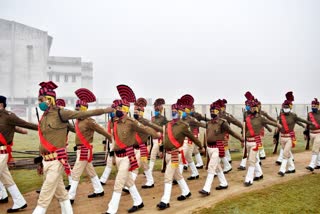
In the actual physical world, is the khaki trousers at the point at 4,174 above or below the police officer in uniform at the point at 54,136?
below

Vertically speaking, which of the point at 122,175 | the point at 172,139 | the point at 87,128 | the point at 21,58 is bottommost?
the point at 122,175

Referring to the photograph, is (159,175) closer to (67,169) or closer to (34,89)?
(67,169)

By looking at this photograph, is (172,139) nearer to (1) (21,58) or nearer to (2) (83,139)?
(2) (83,139)

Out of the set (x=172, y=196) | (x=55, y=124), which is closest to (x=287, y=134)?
(x=172, y=196)

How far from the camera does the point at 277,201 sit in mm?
8102

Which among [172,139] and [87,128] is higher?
[87,128]

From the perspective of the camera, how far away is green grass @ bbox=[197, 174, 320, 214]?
24.7ft

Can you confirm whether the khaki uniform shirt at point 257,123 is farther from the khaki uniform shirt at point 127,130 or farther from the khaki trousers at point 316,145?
the khaki uniform shirt at point 127,130

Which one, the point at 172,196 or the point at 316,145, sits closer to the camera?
the point at 172,196

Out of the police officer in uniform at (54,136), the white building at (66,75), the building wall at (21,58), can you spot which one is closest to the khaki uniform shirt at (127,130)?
the police officer in uniform at (54,136)

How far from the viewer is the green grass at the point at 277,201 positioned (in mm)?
7535

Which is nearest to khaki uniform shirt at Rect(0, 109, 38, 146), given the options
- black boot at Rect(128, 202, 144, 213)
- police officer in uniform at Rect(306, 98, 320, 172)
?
black boot at Rect(128, 202, 144, 213)

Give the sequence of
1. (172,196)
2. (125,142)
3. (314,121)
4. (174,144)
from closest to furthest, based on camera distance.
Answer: (125,142), (174,144), (172,196), (314,121)

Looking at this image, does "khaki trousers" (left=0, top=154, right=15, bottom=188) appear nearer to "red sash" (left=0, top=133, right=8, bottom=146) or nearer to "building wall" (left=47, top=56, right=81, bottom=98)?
"red sash" (left=0, top=133, right=8, bottom=146)
